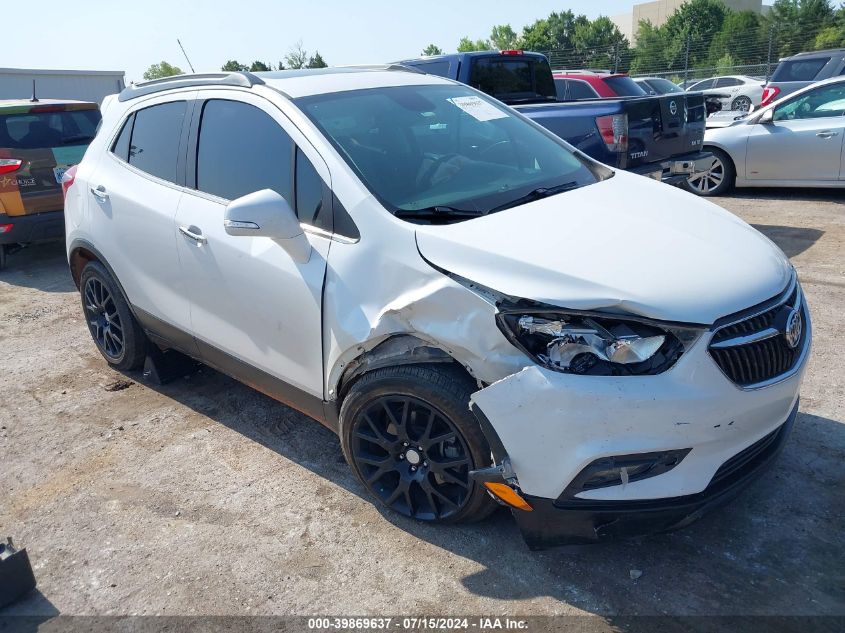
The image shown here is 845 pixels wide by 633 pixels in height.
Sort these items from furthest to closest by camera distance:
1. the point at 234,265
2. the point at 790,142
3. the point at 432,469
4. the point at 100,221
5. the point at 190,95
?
the point at 790,142, the point at 100,221, the point at 190,95, the point at 234,265, the point at 432,469

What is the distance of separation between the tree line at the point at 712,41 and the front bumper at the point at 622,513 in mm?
20522

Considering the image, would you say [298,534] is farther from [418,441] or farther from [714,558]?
[714,558]

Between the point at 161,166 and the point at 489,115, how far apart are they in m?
1.87

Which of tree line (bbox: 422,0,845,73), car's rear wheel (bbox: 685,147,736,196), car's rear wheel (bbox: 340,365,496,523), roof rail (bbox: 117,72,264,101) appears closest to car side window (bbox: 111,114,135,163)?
roof rail (bbox: 117,72,264,101)

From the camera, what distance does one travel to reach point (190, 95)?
407cm

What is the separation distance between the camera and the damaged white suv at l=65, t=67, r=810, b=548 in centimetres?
254

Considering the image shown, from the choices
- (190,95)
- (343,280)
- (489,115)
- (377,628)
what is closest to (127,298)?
(190,95)

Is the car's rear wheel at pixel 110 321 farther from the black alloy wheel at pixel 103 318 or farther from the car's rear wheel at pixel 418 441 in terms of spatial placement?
the car's rear wheel at pixel 418 441

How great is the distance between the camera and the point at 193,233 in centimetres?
377

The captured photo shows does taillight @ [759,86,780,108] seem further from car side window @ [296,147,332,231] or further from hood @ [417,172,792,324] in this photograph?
car side window @ [296,147,332,231]

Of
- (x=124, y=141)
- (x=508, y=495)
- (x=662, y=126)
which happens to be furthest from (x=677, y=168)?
(x=508, y=495)

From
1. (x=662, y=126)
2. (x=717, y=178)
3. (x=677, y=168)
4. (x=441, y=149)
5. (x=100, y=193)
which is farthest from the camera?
(x=717, y=178)

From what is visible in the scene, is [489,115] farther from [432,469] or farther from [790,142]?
[790,142]

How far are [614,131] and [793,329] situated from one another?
4.45 meters
